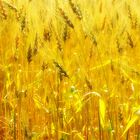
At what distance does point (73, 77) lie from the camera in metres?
2.04

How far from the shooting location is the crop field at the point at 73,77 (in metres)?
1.64

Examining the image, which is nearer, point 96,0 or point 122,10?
point 122,10

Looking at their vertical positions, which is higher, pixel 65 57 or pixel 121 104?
pixel 65 57

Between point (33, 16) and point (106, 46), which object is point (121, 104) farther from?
point (33, 16)

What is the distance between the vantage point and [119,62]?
5.35ft

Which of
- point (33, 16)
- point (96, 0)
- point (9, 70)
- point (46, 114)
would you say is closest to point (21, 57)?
point (9, 70)

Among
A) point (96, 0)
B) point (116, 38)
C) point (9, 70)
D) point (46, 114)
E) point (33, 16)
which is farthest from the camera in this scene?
point (96, 0)

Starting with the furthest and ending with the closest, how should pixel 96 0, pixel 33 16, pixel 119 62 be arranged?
pixel 96 0 < pixel 33 16 < pixel 119 62

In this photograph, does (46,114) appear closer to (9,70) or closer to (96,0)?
(9,70)

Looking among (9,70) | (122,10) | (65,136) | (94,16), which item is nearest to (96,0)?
(122,10)

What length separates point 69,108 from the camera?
5.94 feet

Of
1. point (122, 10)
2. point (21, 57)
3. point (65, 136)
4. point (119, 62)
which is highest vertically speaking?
point (122, 10)

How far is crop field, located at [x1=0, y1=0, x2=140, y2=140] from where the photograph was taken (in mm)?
1641

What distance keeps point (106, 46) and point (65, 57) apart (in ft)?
0.75
